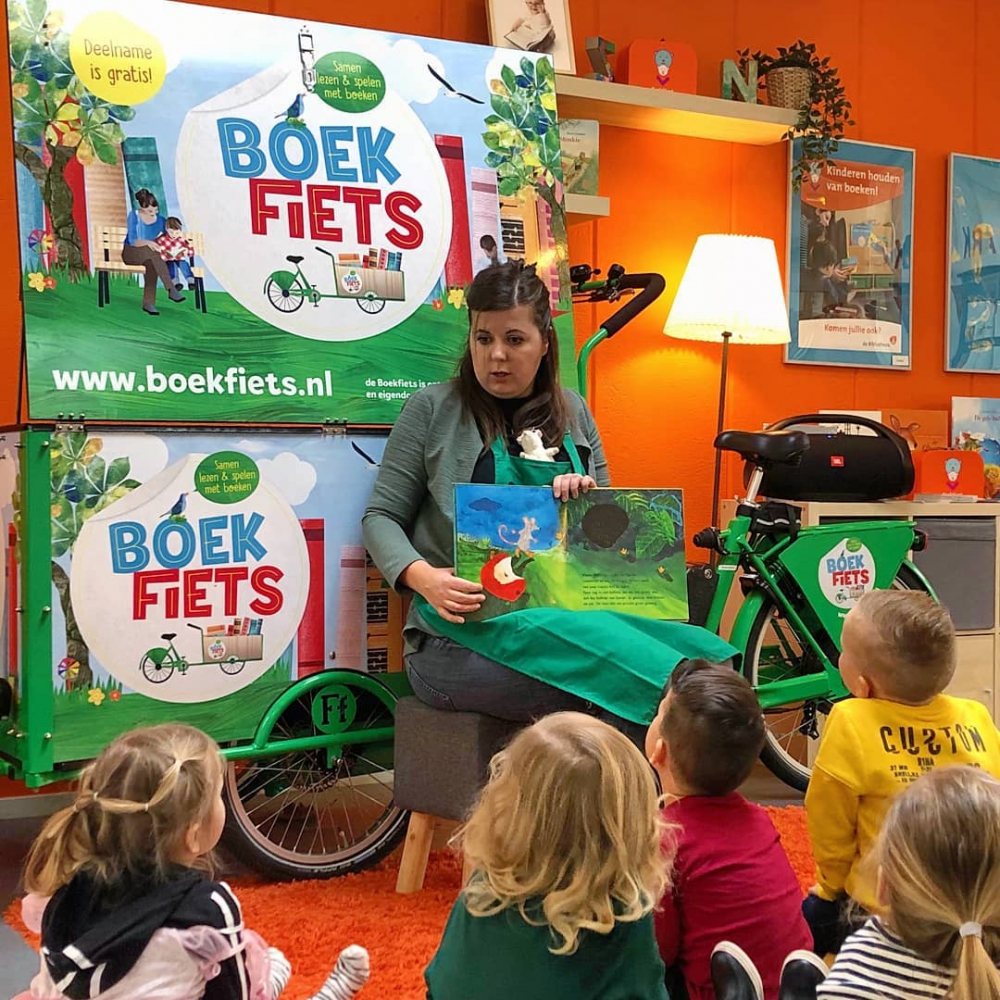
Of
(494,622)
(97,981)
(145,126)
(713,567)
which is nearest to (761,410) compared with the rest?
(713,567)

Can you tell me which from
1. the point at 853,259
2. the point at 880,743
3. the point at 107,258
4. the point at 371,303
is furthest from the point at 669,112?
the point at 880,743

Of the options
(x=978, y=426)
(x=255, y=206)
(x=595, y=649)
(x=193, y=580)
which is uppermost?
(x=255, y=206)

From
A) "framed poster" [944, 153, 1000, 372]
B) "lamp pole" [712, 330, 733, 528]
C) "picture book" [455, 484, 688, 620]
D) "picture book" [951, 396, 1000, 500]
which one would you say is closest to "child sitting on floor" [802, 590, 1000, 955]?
"picture book" [455, 484, 688, 620]

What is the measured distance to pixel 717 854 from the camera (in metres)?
1.49

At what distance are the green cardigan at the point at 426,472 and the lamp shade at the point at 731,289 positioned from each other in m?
1.35

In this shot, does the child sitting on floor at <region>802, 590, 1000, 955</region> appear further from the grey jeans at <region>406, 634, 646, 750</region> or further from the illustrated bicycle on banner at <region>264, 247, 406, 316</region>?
the illustrated bicycle on banner at <region>264, 247, 406, 316</region>

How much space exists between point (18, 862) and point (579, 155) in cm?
229

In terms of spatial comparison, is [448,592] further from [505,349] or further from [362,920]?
[362,920]

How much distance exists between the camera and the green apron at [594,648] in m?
2.20

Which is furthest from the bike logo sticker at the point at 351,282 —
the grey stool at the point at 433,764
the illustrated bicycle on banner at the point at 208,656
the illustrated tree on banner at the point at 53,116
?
Result: the grey stool at the point at 433,764

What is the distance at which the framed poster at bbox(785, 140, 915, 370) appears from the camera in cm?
419

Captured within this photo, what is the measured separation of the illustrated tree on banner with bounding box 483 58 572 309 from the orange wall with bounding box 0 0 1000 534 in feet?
2.96

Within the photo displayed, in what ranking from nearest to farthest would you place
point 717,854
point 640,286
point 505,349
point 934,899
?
point 934,899 → point 717,854 → point 505,349 → point 640,286

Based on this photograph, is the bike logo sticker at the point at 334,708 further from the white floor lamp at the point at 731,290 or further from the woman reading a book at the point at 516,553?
the white floor lamp at the point at 731,290
